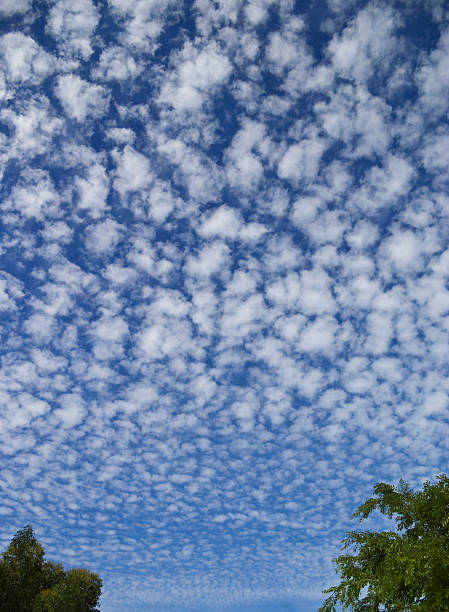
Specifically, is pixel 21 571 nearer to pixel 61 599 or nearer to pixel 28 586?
pixel 28 586

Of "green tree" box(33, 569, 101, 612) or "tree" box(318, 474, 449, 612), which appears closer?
"tree" box(318, 474, 449, 612)

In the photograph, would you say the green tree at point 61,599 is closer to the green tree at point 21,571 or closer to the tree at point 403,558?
the green tree at point 21,571

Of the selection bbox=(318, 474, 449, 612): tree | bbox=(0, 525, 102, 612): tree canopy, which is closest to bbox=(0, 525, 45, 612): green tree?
bbox=(0, 525, 102, 612): tree canopy

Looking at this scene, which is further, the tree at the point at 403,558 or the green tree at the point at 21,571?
the green tree at the point at 21,571

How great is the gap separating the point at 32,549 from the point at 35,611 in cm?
484

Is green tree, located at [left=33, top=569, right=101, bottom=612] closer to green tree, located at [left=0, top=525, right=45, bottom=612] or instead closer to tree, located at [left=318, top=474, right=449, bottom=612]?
green tree, located at [left=0, top=525, right=45, bottom=612]

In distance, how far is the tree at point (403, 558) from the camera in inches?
623

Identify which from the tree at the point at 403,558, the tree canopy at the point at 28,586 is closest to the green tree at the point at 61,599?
the tree canopy at the point at 28,586

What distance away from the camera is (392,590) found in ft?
55.6

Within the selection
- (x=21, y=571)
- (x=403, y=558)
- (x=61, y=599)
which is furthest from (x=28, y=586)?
(x=403, y=558)

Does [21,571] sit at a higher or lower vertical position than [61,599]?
higher

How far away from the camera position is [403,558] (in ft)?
51.7

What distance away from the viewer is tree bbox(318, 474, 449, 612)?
51.9 feet

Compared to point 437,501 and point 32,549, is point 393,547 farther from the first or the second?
point 32,549
